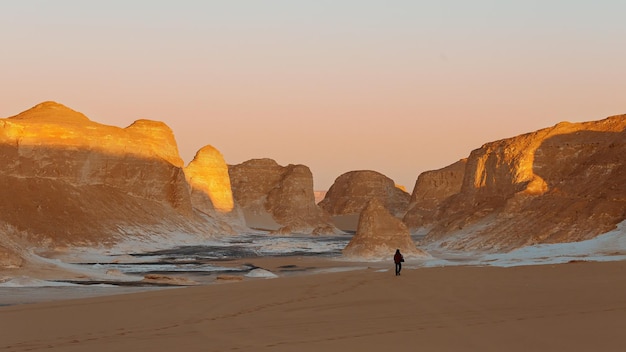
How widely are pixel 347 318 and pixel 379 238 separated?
33703mm

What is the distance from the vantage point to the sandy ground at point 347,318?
13.2 meters

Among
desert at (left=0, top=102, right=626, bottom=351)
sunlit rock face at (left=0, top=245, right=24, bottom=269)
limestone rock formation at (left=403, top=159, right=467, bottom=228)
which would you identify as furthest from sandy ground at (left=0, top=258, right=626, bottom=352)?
limestone rock formation at (left=403, top=159, right=467, bottom=228)

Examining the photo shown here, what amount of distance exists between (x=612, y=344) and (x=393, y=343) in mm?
3555

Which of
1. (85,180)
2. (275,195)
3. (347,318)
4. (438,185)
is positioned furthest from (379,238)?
(275,195)

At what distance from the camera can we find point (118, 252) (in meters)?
65.8

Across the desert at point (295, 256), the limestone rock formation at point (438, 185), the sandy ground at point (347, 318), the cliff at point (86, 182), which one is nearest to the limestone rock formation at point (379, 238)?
the desert at point (295, 256)

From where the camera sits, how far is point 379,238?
49719 mm

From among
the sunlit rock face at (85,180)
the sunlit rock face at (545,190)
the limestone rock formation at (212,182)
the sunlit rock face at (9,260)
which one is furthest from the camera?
the limestone rock formation at (212,182)

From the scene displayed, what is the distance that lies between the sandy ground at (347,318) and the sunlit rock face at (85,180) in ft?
154

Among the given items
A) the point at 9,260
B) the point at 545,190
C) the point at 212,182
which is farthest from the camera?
the point at 212,182

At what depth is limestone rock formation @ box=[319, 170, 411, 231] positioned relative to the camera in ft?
612

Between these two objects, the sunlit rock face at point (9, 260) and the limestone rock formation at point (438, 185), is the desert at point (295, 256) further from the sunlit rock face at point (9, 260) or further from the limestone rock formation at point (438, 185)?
the limestone rock formation at point (438, 185)

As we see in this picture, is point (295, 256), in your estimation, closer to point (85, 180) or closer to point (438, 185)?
point (85, 180)

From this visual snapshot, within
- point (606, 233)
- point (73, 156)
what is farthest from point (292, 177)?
point (606, 233)
